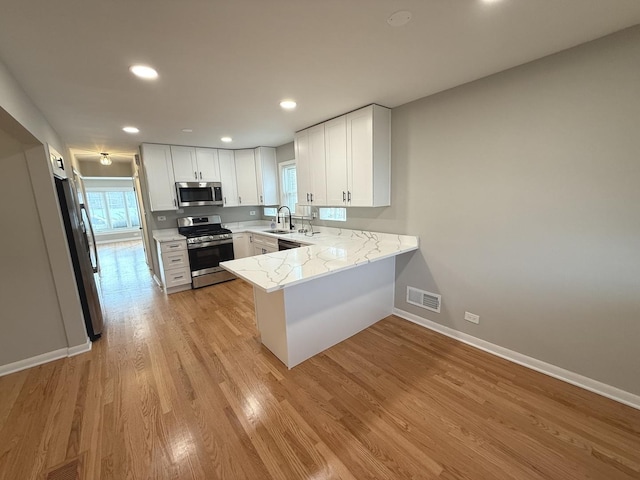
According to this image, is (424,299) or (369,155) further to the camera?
(424,299)

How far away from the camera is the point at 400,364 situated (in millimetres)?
2275

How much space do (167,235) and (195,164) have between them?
1.36 m

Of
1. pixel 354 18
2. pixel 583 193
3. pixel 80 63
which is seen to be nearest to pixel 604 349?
pixel 583 193

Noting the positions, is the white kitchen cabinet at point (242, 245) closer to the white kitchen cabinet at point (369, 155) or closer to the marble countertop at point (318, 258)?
the marble countertop at point (318, 258)

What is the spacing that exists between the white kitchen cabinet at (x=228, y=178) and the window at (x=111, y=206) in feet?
20.4

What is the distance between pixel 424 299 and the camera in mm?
2857

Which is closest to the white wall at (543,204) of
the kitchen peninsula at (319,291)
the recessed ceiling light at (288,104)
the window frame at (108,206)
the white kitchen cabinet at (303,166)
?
the kitchen peninsula at (319,291)

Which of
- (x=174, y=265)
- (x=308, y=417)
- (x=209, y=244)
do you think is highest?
A: (x=209, y=244)

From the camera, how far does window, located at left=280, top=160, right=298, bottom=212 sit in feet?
15.5

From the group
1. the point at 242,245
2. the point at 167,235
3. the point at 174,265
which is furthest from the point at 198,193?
the point at 174,265

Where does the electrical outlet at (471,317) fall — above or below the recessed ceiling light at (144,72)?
below

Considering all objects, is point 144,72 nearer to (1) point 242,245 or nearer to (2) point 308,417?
(2) point 308,417

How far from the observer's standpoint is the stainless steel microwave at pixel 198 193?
4.34 meters

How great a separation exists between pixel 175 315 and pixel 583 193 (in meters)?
4.39
